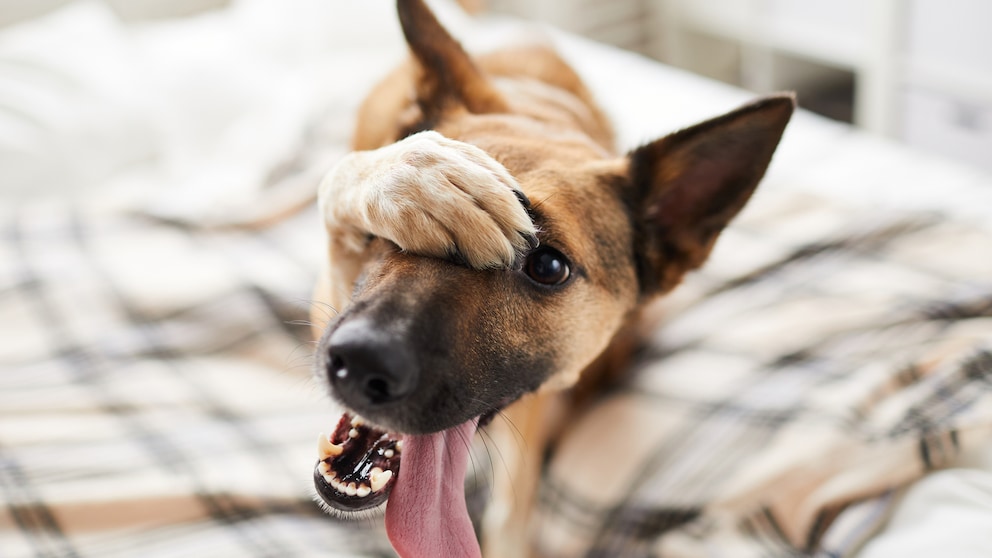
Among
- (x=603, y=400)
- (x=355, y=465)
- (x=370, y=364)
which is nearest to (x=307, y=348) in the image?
(x=603, y=400)

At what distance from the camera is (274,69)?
2.95 metres

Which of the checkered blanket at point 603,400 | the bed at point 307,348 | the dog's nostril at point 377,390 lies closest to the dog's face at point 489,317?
the dog's nostril at point 377,390

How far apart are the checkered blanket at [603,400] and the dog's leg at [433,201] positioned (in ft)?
1.37

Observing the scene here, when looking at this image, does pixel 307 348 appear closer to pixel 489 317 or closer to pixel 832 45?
pixel 489 317

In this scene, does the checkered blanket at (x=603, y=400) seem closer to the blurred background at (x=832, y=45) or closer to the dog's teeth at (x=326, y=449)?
the dog's teeth at (x=326, y=449)

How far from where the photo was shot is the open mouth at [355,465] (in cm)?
81

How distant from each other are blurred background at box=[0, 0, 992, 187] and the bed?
0.99 metres

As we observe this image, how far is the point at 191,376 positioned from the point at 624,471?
956 millimetres

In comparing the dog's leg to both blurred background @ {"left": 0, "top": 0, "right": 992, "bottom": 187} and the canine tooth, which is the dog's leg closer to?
the canine tooth

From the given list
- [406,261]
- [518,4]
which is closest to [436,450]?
[406,261]

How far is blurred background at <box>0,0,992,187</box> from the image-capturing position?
3.11 metres

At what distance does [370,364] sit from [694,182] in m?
0.65

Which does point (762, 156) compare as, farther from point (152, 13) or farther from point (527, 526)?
point (152, 13)

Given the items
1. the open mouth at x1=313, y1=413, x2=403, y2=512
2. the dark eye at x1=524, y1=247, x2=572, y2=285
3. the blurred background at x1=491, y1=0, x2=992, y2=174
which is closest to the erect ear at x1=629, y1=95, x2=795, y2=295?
the dark eye at x1=524, y1=247, x2=572, y2=285
